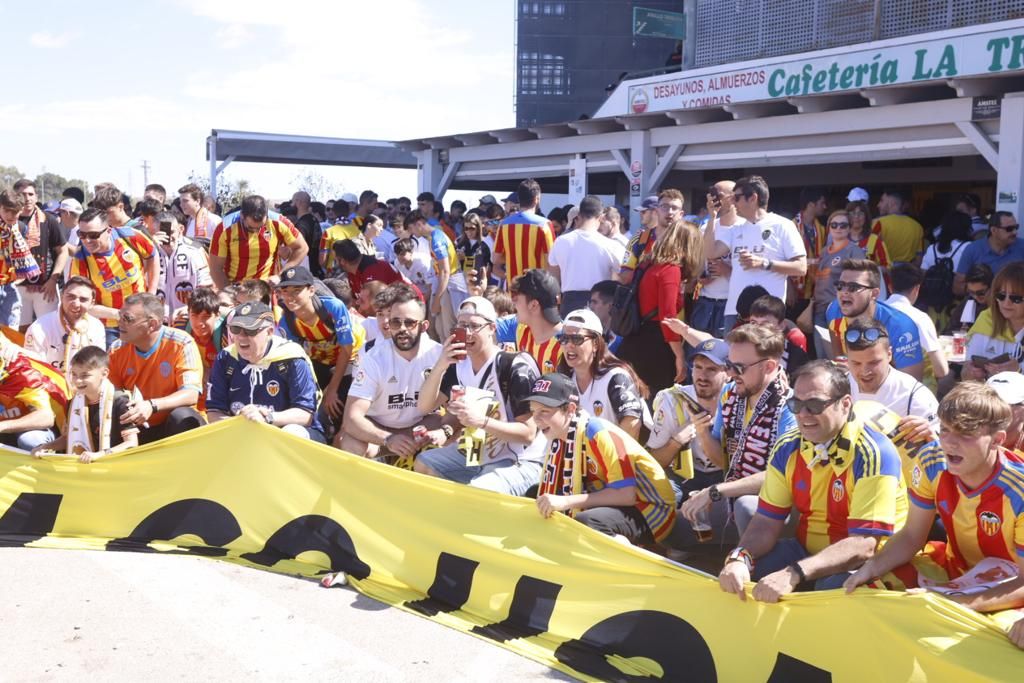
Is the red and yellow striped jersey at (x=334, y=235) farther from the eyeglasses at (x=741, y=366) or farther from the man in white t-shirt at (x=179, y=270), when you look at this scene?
the eyeglasses at (x=741, y=366)

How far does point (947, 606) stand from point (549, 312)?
3.61 meters

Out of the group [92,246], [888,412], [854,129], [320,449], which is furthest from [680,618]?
Result: [854,129]

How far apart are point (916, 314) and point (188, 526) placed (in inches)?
175

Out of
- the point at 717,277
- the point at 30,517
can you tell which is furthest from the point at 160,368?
the point at 717,277

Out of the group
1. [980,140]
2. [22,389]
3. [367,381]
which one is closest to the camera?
[367,381]

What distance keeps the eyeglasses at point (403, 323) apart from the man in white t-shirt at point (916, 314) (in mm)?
2927

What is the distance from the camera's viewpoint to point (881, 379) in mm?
5418

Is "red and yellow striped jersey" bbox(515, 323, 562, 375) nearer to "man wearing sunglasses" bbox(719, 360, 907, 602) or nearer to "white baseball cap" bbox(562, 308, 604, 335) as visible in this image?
"white baseball cap" bbox(562, 308, 604, 335)

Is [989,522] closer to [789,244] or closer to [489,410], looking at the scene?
[489,410]

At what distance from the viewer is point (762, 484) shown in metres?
4.86

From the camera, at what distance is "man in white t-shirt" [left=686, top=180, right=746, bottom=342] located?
8148 mm

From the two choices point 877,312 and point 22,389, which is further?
point 22,389

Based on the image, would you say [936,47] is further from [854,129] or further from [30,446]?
[30,446]

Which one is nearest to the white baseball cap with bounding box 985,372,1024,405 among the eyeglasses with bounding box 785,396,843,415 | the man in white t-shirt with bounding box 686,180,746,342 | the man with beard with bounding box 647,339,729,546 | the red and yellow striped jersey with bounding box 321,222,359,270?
the eyeglasses with bounding box 785,396,843,415
